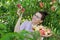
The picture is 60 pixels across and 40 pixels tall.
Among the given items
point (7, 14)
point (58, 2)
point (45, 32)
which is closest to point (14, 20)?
point (7, 14)

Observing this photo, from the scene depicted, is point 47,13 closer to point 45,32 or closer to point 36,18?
point 36,18

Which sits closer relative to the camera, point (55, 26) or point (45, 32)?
point (45, 32)

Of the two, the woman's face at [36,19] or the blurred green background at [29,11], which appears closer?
the woman's face at [36,19]

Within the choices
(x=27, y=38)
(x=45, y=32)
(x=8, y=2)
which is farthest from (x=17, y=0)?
(x=27, y=38)

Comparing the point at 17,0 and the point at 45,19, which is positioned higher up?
the point at 17,0

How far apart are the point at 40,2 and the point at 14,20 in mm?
508

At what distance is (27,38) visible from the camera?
1561 millimetres

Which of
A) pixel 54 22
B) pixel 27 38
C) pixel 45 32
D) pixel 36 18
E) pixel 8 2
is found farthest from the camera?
pixel 8 2

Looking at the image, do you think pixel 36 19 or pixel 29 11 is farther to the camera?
pixel 29 11

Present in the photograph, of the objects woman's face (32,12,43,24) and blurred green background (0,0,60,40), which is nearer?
woman's face (32,12,43,24)

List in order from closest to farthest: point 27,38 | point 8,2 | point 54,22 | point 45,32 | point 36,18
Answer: point 27,38 < point 45,32 < point 36,18 < point 54,22 < point 8,2

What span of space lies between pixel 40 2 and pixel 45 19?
0.29m

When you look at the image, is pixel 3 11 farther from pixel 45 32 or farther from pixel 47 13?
pixel 45 32

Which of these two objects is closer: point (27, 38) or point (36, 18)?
point (27, 38)
